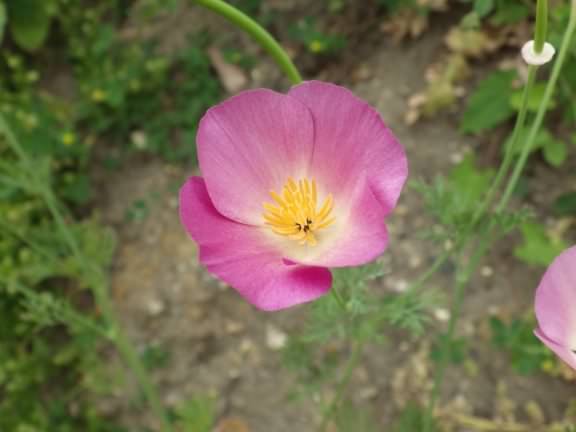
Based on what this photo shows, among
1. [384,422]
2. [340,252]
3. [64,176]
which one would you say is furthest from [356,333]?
[64,176]

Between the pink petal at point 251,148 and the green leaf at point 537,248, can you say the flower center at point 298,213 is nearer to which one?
the pink petal at point 251,148

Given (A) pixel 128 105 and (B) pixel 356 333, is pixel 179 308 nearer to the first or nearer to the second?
(A) pixel 128 105

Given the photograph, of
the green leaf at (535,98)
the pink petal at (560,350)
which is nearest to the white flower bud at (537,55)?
the pink petal at (560,350)

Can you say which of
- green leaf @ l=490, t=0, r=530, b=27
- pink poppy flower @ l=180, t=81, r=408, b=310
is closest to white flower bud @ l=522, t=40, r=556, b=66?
pink poppy flower @ l=180, t=81, r=408, b=310

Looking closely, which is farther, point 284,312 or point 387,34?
point 387,34

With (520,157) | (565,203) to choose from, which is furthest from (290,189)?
(565,203)

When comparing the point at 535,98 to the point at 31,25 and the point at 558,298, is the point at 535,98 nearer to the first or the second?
the point at 558,298
